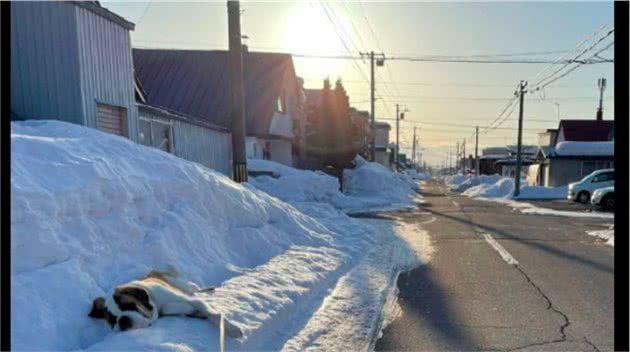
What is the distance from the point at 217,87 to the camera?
21594mm

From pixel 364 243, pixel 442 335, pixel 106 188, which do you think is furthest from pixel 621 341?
pixel 364 243

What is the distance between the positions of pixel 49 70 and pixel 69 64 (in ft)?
1.07

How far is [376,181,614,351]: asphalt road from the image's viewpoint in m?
3.56

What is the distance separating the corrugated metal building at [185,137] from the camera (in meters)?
9.98

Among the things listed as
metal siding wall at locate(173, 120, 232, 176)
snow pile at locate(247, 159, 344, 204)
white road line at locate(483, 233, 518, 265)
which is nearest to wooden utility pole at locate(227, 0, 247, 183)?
metal siding wall at locate(173, 120, 232, 176)

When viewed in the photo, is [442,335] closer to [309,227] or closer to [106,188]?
[106,188]

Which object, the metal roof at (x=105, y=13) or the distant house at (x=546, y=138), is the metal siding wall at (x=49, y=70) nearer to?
the metal roof at (x=105, y=13)

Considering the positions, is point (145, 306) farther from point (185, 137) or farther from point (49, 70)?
point (185, 137)

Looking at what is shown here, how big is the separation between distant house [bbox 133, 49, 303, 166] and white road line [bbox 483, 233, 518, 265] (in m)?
13.3

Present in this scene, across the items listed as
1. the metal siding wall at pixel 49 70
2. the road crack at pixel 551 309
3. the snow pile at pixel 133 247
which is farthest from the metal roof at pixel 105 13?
the road crack at pixel 551 309

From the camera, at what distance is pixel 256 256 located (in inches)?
234

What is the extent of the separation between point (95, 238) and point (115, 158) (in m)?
1.55

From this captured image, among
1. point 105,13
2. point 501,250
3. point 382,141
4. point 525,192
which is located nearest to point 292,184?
point 501,250

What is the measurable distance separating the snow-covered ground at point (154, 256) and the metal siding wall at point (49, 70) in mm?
1521
